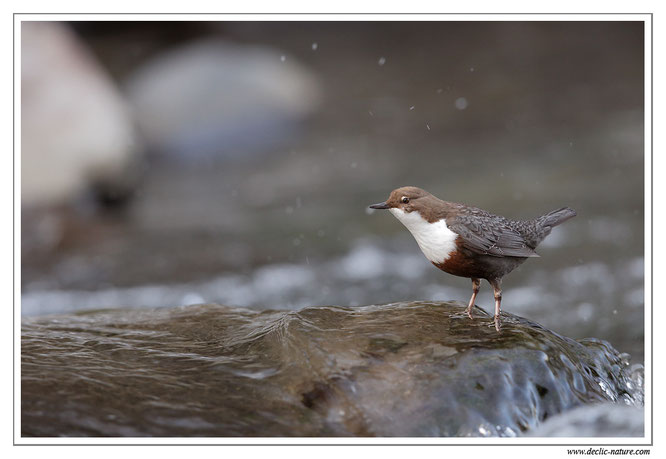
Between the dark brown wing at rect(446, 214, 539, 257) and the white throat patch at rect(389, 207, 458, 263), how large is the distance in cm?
4

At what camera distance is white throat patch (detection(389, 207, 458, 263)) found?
10.5ft

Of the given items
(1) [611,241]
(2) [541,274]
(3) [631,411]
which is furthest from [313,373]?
(1) [611,241]

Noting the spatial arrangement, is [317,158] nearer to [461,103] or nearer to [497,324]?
[461,103]

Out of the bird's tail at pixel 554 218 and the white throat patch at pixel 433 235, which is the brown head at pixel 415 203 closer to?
the white throat patch at pixel 433 235

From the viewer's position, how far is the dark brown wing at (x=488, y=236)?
318 centimetres

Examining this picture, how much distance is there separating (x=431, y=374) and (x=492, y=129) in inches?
321

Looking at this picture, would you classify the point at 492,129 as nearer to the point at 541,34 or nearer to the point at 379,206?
the point at 541,34

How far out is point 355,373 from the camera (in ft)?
9.21

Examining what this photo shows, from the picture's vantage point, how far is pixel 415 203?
333cm

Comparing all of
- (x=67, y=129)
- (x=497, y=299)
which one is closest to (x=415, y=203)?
(x=497, y=299)

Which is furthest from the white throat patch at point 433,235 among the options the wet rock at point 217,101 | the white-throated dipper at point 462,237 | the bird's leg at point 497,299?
Result: the wet rock at point 217,101

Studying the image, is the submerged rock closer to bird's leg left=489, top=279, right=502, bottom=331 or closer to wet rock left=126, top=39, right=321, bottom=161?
bird's leg left=489, top=279, right=502, bottom=331

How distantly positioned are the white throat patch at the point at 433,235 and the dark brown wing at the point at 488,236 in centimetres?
4

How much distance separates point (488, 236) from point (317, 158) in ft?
21.9
